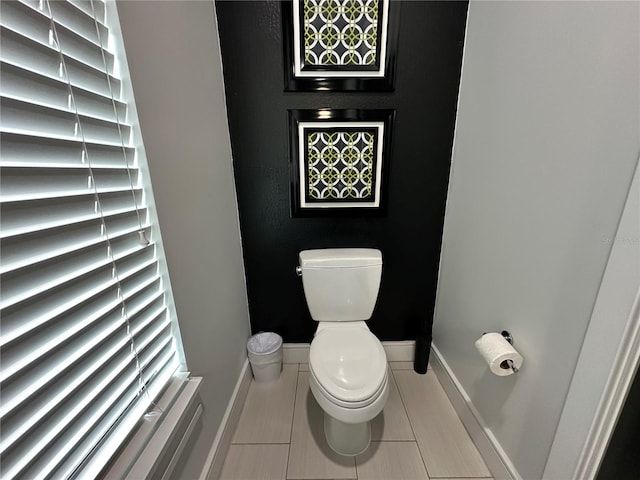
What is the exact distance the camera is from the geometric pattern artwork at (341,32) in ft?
4.27

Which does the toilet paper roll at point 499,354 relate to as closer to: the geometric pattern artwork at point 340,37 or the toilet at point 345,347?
the toilet at point 345,347

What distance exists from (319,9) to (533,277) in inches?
56.5

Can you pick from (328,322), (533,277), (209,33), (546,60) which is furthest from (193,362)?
(546,60)

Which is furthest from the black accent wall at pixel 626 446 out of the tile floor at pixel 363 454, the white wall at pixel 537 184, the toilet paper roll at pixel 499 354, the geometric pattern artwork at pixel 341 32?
the geometric pattern artwork at pixel 341 32

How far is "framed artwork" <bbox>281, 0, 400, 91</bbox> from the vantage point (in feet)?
4.28

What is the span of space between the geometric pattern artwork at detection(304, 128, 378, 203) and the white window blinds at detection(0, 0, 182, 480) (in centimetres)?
88

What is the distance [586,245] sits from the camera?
2.58ft

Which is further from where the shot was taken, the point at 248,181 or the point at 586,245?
the point at 248,181

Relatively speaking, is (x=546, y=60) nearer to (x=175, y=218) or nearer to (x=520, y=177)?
(x=520, y=177)

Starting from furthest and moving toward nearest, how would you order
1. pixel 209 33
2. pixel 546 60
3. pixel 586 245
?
1. pixel 209 33
2. pixel 546 60
3. pixel 586 245

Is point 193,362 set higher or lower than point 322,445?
higher

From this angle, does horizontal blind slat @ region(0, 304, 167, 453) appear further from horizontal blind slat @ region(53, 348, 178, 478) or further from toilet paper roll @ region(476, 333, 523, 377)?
toilet paper roll @ region(476, 333, 523, 377)

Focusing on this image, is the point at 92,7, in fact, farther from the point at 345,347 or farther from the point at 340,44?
the point at 345,347

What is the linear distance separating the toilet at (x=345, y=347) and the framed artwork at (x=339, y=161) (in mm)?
265
